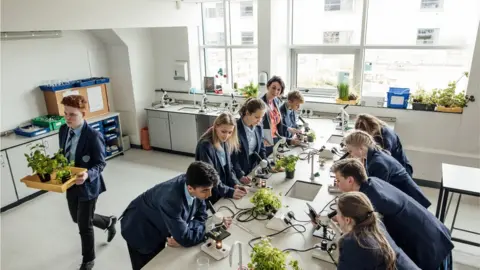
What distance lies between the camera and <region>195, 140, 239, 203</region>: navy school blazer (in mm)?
2777

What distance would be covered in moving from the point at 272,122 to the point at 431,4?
289cm

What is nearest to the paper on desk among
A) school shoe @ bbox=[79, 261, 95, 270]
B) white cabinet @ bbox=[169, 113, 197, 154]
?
white cabinet @ bbox=[169, 113, 197, 154]

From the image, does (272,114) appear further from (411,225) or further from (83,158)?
(411,225)

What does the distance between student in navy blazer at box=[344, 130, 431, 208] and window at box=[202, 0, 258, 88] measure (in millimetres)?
3633

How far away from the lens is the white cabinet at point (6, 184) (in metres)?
4.28

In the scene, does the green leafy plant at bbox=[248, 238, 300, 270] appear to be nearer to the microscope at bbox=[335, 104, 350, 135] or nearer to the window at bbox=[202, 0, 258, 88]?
the microscope at bbox=[335, 104, 350, 135]

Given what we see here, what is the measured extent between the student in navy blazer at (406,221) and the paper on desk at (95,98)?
4.83 meters

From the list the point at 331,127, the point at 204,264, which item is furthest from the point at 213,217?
the point at 331,127

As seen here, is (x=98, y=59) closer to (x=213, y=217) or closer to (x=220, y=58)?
(x=220, y=58)

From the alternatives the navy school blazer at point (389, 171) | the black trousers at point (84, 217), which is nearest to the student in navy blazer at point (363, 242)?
the navy school blazer at point (389, 171)

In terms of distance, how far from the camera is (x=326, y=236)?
2297 mm

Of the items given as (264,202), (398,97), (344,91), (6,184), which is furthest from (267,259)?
(6,184)

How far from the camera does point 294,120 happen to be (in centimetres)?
465

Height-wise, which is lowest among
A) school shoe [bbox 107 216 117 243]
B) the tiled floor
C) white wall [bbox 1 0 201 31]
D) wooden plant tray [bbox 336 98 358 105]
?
the tiled floor
